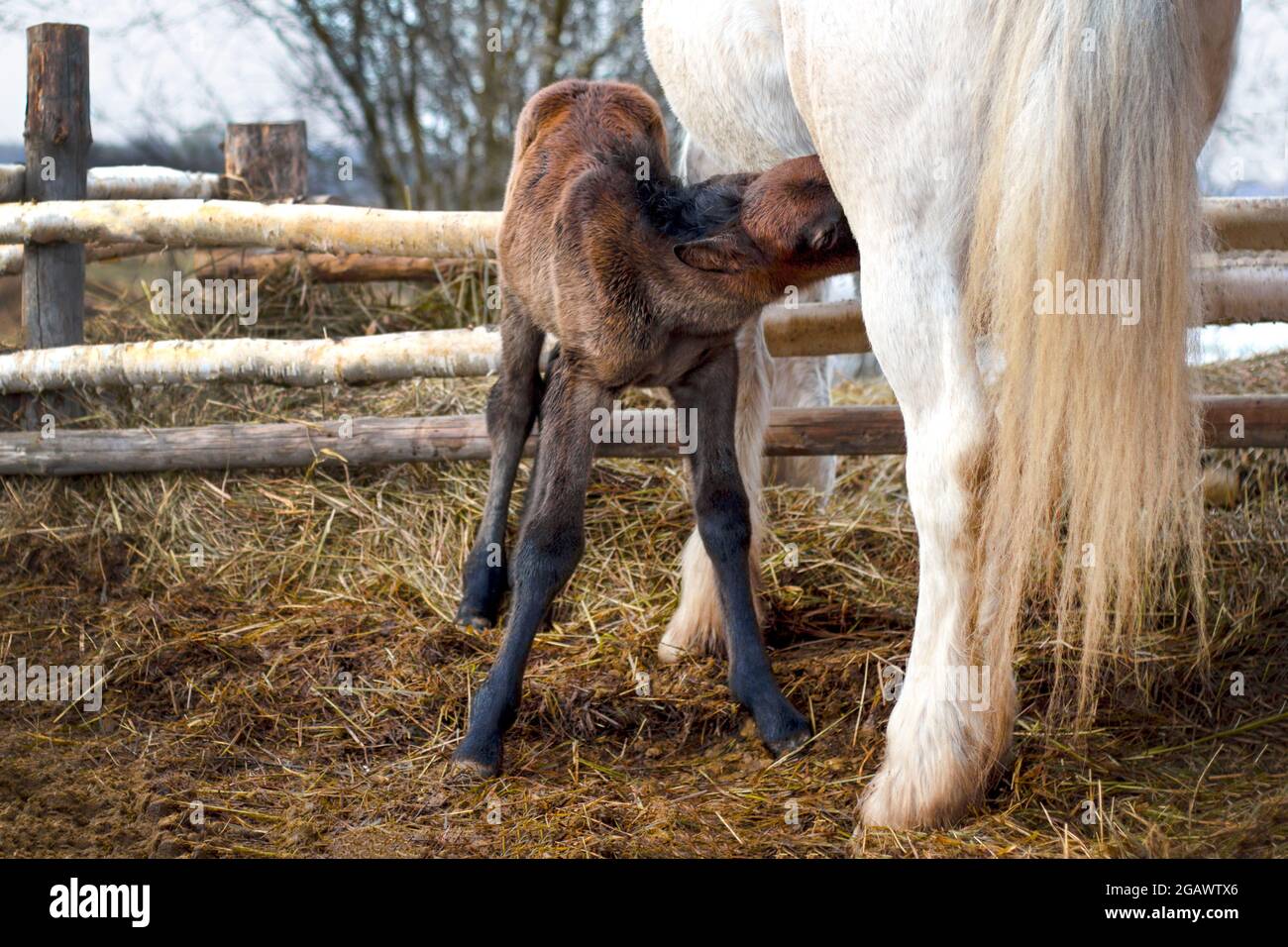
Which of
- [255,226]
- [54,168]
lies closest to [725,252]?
[255,226]

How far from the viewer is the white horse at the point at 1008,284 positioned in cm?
227

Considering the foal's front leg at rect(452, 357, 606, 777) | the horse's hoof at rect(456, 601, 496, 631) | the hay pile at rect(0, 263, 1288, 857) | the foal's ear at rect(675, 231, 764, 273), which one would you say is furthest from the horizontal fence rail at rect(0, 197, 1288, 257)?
the foal's ear at rect(675, 231, 764, 273)

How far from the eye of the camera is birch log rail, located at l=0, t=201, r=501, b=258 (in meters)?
4.57

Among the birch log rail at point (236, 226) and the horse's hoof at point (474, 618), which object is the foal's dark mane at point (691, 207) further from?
the birch log rail at point (236, 226)

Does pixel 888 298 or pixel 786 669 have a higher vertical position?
pixel 888 298

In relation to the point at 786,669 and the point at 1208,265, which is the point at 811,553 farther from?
the point at 1208,265

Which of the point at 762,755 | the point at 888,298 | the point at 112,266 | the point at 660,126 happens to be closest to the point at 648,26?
the point at 660,126

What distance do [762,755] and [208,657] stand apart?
1723mm

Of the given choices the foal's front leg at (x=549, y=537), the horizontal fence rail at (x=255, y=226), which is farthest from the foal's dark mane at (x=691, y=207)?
the horizontal fence rail at (x=255, y=226)

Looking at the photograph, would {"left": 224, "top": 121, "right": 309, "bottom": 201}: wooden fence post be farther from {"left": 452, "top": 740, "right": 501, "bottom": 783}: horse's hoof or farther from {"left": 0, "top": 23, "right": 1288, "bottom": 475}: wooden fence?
{"left": 452, "top": 740, "right": 501, "bottom": 783}: horse's hoof

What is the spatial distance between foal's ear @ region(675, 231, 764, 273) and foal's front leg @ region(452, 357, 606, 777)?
43 cm

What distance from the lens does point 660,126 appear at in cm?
357

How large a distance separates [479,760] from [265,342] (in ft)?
7.47
